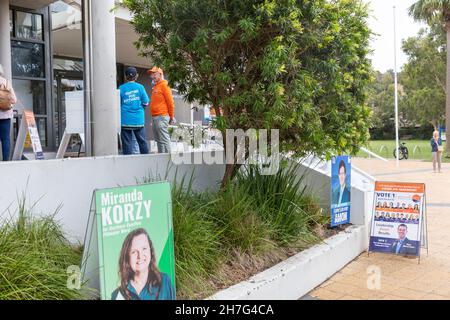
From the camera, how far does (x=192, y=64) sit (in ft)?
17.8

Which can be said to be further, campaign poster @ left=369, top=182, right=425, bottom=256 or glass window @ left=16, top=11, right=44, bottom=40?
glass window @ left=16, top=11, right=44, bottom=40

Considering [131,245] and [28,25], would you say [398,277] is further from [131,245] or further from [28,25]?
[28,25]

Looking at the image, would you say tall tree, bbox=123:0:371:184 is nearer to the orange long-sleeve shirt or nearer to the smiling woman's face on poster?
the orange long-sleeve shirt

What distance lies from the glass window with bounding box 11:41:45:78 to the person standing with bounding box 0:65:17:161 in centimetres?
408

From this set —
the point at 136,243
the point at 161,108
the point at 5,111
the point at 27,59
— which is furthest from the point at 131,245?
the point at 27,59

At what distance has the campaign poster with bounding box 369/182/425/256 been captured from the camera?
5.87 meters

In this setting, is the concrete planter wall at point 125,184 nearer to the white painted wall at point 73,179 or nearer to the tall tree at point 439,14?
the white painted wall at point 73,179

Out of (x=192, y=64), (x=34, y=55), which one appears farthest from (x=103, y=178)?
(x=34, y=55)

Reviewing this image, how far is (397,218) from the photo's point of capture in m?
6.03

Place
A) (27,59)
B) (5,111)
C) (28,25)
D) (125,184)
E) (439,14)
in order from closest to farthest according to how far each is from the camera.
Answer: (125,184)
(5,111)
(27,59)
(28,25)
(439,14)

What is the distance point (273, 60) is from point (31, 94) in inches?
308

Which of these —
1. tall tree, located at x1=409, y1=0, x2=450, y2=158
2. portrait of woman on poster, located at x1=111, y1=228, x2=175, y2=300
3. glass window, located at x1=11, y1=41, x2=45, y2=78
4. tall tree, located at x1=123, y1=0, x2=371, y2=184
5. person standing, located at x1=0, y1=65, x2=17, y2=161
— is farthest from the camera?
tall tree, located at x1=409, y1=0, x2=450, y2=158

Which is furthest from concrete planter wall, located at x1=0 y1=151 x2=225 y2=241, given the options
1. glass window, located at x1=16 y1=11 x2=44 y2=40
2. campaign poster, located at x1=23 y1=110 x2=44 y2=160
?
glass window, located at x1=16 y1=11 x2=44 y2=40

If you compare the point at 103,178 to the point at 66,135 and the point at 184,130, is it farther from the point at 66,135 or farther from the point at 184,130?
the point at 66,135
